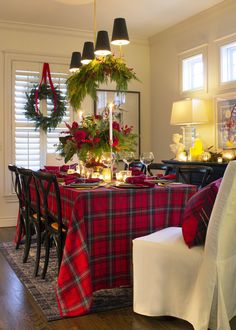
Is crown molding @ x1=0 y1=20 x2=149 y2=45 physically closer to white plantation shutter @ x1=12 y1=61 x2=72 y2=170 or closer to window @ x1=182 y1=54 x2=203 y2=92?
white plantation shutter @ x1=12 y1=61 x2=72 y2=170

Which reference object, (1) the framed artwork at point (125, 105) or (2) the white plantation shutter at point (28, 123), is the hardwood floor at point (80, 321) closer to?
(2) the white plantation shutter at point (28, 123)

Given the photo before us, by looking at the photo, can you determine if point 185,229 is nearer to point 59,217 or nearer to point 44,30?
point 59,217

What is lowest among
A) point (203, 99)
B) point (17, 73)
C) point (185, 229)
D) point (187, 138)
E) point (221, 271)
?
point (221, 271)

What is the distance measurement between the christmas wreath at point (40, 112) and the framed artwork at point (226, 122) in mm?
2308

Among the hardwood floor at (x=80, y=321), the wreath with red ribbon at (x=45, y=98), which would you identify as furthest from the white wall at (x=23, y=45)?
the hardwood floor at (x=80, y=321)

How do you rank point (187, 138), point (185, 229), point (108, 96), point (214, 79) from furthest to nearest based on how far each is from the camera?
point (108, 96) < point (187, 138) < point (214, 79) < point (185, 229)

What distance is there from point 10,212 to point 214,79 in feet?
11.1

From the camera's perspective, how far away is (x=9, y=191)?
19.0 feet

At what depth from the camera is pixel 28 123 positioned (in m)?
5.89

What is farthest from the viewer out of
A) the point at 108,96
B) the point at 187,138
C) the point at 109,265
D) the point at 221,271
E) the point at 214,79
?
the point at 108,96

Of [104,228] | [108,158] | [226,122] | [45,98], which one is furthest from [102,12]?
[104,228]

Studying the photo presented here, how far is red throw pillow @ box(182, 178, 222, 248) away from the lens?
7.80 ft

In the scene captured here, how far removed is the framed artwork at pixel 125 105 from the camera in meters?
6.36

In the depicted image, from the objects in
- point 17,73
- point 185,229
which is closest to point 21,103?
point 17,73
